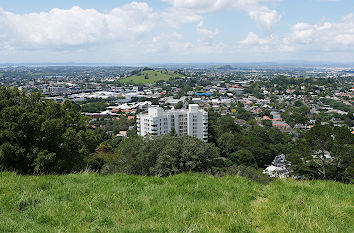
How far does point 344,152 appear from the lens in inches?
503

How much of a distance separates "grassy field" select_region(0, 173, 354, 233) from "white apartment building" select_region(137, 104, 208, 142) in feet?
95.6

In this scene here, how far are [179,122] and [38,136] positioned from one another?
92.6 feet

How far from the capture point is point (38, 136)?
7.72 meters

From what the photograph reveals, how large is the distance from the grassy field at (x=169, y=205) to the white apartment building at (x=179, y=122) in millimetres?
29138

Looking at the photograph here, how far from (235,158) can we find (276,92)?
76.5 meters

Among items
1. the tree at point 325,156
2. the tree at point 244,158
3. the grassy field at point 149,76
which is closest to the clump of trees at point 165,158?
the tree at point 325,156

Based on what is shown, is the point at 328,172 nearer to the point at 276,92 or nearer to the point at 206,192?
the point at 206,192

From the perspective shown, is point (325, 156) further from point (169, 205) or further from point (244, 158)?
point (244, 158)

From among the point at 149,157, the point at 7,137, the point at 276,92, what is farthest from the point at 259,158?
the point at 276,92

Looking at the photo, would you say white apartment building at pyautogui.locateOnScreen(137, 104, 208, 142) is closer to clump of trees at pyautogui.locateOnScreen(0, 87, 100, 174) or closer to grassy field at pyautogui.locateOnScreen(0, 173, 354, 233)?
clump of trees at pyautogui.locateOnScreen(0, 87, 100, 174)

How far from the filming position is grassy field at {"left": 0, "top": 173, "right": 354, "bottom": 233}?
3.20 metres

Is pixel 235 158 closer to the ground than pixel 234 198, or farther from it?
closer to the ground

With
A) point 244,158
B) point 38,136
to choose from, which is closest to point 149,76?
point 244,158

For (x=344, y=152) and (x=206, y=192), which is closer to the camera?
(x=206, y=192)
